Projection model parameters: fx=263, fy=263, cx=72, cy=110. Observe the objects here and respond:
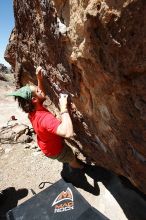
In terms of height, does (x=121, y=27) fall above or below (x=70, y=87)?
above

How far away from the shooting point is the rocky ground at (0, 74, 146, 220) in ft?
17.8

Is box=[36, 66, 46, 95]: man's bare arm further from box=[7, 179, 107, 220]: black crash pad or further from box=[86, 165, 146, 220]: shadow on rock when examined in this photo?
box=[86, 165, 146, 220]: shadow on rock

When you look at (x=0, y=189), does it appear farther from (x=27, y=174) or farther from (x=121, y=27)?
(x=121, y=27)

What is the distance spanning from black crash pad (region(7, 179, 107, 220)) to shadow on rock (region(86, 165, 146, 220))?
88cm

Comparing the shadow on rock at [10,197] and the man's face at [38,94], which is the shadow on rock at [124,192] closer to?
the shadow on rock at [10,197]

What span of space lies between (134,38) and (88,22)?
1.53 feet

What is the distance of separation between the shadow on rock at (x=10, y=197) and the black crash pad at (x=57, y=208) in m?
1.69

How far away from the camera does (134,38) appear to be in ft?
6.85

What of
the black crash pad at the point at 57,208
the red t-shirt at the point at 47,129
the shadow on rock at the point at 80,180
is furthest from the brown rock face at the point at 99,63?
the shadow on rock at the point at 80,180

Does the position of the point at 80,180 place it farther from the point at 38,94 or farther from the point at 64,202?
the point at 38,94

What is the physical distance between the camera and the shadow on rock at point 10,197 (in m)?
6.77

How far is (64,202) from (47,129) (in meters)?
1.93

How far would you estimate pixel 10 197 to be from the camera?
7086 millimetres

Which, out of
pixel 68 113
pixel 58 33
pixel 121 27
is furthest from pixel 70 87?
pixel 121 27
